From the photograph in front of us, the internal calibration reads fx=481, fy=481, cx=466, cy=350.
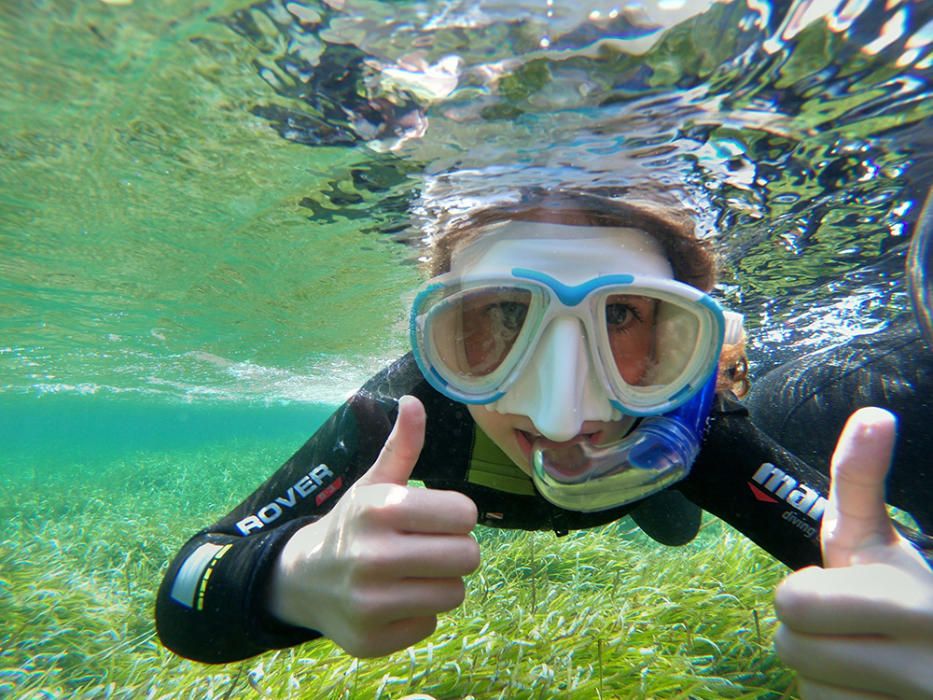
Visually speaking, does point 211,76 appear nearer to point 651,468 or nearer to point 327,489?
point 327,489

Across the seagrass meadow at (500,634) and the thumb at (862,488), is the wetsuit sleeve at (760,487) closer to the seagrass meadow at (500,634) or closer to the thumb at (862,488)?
the seagrass meadow at (500,634)

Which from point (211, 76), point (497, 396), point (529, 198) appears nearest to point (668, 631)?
point (497, 396)

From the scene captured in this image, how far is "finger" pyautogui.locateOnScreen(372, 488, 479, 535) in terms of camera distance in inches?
69.1

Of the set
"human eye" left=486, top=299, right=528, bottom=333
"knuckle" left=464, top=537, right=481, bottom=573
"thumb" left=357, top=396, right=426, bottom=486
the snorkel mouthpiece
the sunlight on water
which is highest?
the sunlight on water

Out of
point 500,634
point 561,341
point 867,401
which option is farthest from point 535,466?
point 867,401

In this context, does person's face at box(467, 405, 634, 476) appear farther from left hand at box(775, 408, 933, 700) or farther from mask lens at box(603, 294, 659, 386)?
left hand at box(775, 408, 933, 700)

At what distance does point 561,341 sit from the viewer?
7.73ft

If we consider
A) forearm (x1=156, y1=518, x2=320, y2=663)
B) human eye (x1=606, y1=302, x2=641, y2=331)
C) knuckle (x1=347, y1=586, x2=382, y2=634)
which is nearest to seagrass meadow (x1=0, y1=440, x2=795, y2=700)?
forearm (x1=156, y1=518, x2=320, y2=663)

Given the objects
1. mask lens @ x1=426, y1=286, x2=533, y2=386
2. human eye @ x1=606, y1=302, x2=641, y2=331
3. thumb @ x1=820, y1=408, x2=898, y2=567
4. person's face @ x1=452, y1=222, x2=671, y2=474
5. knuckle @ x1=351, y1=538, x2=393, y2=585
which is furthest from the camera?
human eye @ x1=606, y1=302, x2=641, y2=331

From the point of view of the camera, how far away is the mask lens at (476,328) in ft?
9.02

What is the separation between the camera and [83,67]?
11.6 feet

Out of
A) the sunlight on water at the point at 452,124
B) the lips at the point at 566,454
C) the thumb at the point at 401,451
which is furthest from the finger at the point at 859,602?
the sunlight on water at the point at 452,124

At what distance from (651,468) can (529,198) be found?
2879 millimetres

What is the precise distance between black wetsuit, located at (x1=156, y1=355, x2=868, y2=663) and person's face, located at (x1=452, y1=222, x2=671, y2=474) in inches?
26.5
